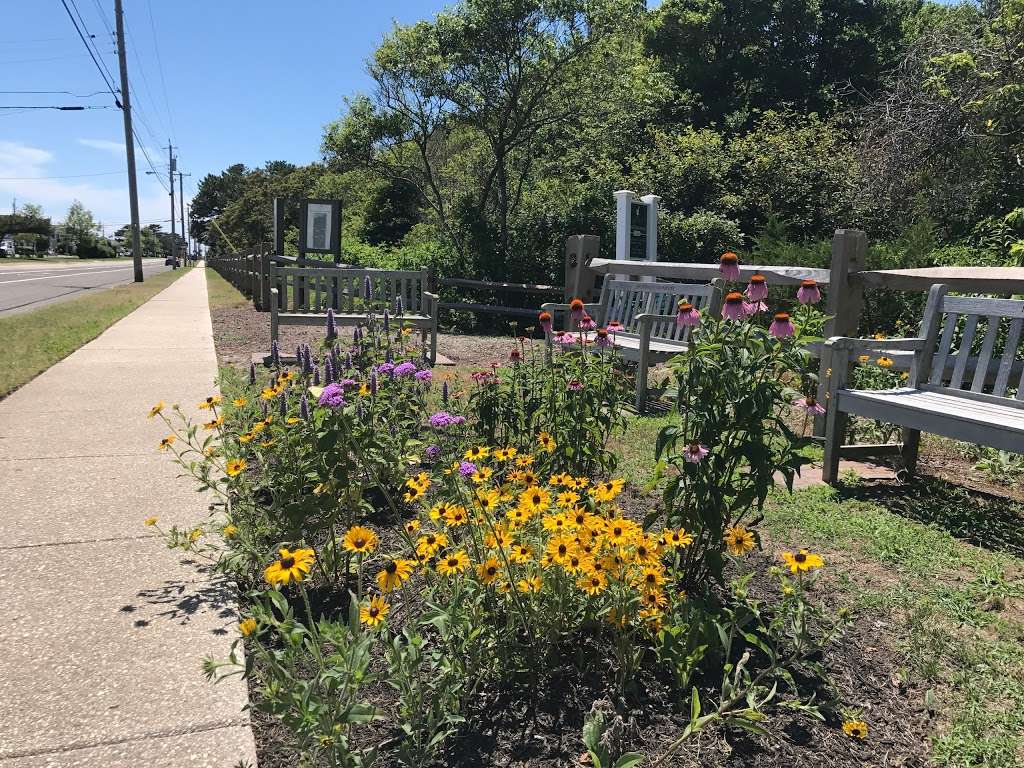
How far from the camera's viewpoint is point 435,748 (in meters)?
1.67

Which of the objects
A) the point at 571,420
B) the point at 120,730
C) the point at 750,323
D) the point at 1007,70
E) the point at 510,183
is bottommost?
the point at 120,730

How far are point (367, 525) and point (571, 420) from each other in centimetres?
102

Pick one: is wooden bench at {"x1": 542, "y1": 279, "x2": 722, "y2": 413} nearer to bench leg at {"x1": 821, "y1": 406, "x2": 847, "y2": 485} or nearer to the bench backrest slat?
bench leg at {"x1": 821, "y1": 406, "x2": 847, "y2": 485}

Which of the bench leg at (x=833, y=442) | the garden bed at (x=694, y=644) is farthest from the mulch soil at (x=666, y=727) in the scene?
the bench leg at (x=833, y=442)

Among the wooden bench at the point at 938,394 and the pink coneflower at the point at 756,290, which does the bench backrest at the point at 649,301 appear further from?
the pink coneflower at the point at 756,290

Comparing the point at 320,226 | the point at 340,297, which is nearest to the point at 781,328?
the point at 340,297

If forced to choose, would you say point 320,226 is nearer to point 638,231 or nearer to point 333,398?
point 638,231

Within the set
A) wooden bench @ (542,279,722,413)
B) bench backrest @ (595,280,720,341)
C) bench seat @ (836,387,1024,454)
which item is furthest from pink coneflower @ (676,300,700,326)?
bench backrest @ (595,280,720,341)

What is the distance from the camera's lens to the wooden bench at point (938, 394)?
10.5ft

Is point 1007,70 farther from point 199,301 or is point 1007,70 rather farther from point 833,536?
point 199,301

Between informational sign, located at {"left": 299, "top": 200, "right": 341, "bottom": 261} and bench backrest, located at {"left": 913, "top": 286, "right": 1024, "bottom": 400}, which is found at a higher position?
informational sign, located at {"left": 299, "top": 200, "right": 341, "bottom": 261}

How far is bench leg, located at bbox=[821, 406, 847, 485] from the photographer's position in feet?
12.6

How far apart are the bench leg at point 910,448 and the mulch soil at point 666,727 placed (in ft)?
6.62

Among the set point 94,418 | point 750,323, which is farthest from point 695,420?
point 94,418
